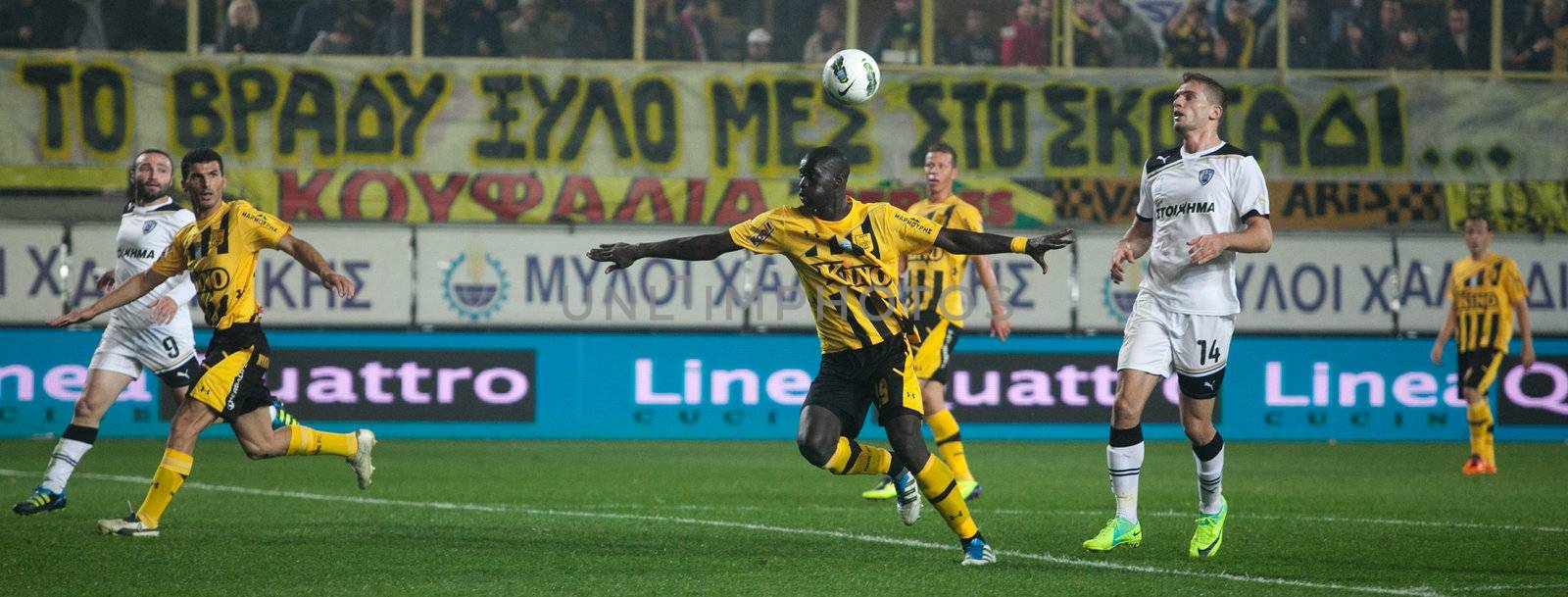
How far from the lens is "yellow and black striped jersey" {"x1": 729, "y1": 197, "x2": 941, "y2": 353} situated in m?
7.15

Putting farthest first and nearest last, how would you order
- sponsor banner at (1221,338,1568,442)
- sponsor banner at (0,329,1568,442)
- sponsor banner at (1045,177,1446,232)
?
sponsor banner at (1045,177,1446,232)
sponsor banner at (1221,338,1568,442)
sponsor banner at (0,329,1568,442)

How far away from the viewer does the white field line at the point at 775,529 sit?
6586 mm

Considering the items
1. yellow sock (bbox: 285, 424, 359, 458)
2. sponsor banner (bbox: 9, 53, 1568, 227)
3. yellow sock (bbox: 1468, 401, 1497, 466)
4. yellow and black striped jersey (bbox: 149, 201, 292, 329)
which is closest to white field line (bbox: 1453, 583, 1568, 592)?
yellow sock (bbox: 285, 424, 359, 458)

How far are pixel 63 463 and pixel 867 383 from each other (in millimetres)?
4522

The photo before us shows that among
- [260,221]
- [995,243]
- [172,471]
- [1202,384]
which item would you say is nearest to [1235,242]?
[1202,384]

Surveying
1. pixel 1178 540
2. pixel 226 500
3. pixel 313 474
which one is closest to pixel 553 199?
pixel 313 474

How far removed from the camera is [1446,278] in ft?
57.0

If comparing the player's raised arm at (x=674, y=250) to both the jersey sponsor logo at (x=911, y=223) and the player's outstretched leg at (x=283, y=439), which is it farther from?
the player's outstretched leg at (x=283, y=439)

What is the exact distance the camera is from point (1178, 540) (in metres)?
8.16

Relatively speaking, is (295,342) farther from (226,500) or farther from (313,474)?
(226,500)

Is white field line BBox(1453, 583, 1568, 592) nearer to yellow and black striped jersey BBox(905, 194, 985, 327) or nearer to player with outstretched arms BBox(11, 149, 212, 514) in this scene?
yellow and black striped jersey BBox(905, 194, 985, 327)

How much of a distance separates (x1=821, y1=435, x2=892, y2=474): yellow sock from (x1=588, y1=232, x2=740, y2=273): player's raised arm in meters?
0.93

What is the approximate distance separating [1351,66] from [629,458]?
377 inches

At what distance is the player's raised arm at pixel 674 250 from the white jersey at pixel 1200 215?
5.81 ft
